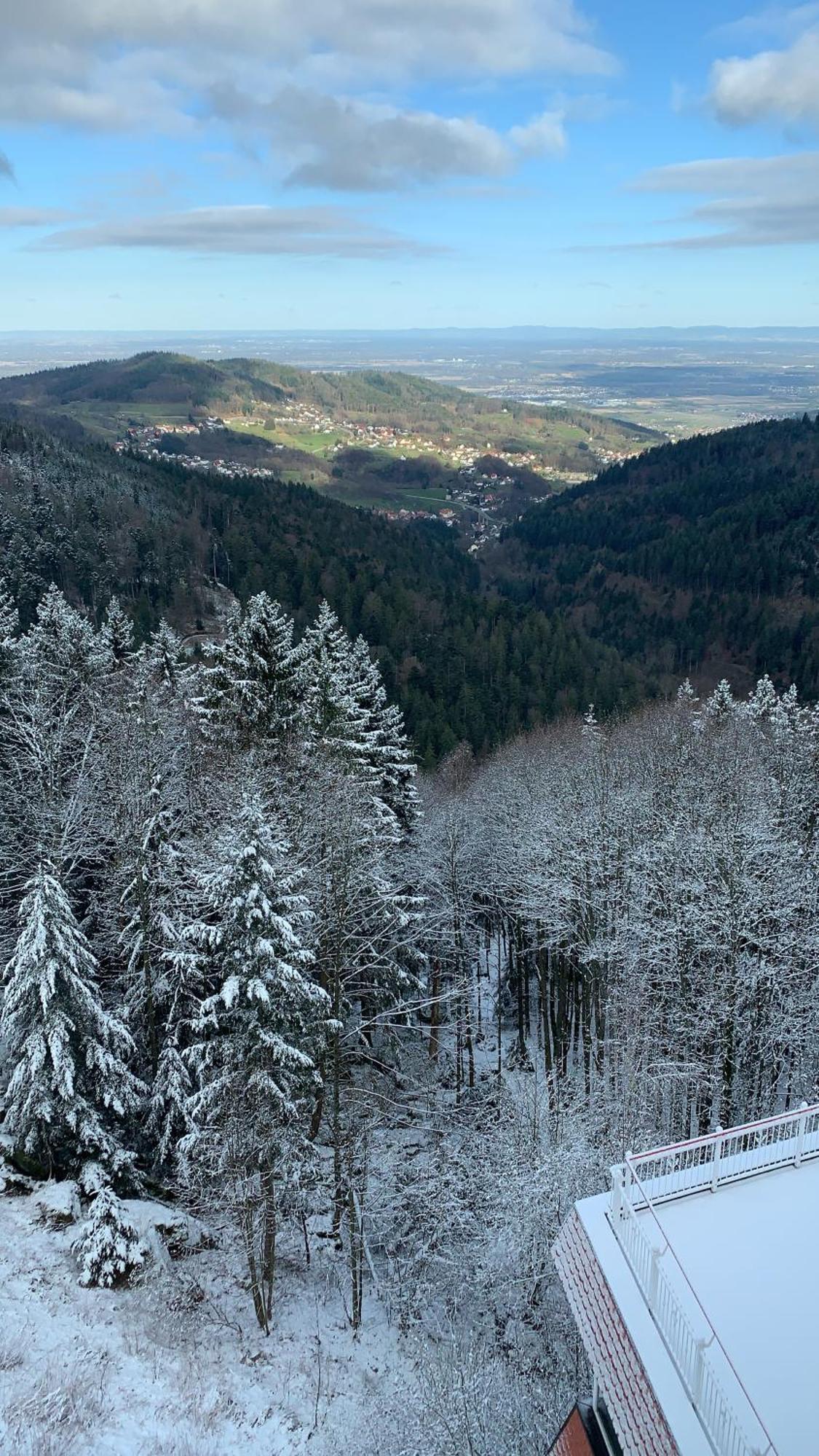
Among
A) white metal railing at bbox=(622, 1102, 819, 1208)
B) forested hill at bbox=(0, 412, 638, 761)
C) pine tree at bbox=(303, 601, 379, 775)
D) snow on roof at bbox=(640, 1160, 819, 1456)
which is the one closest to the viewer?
snow on roof at bbox=(640, 1160, 819, 1456)

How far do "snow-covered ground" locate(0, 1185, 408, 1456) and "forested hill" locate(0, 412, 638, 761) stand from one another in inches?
1412

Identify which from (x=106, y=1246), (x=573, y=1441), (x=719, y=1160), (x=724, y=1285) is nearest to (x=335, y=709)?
(x=106, y=1246)

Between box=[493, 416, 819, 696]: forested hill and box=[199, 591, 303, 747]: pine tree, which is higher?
box=[199, 591, 303, 747]: pine tree

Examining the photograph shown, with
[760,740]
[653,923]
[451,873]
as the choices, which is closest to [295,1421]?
[653,923]

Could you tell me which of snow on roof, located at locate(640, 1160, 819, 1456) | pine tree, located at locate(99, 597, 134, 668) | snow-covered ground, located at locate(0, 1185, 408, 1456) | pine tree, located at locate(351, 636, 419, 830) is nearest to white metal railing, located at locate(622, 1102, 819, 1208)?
snow on roof, located at locate(640, 1160, 819, 1456)

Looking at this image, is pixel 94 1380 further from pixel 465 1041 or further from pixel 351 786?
pixel 465 1041

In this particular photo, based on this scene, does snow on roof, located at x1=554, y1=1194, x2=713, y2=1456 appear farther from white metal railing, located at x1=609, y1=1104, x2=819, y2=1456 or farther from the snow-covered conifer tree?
the snow-covered conifer tree

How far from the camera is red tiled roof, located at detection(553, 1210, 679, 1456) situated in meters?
7.99

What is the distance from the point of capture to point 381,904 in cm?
2031

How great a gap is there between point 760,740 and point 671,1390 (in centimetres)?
2591

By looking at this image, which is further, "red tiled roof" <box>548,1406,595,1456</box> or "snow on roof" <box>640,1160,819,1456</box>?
"red tiled roof" <box>548,1406,595,1456</box>

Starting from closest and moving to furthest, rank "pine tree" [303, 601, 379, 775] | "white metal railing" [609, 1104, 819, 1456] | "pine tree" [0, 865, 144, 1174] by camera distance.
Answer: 1. "white metal railing" [609, 1104, 819, 1456]
2. "pine tree" [0, 865, 144, 1174]
3. "pine tree" [303, 601, 379, 775]

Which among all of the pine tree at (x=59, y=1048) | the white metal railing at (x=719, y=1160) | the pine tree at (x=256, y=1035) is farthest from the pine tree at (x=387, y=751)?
the white metal railing at (x=719, y=1160)

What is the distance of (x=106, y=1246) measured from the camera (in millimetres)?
14336
